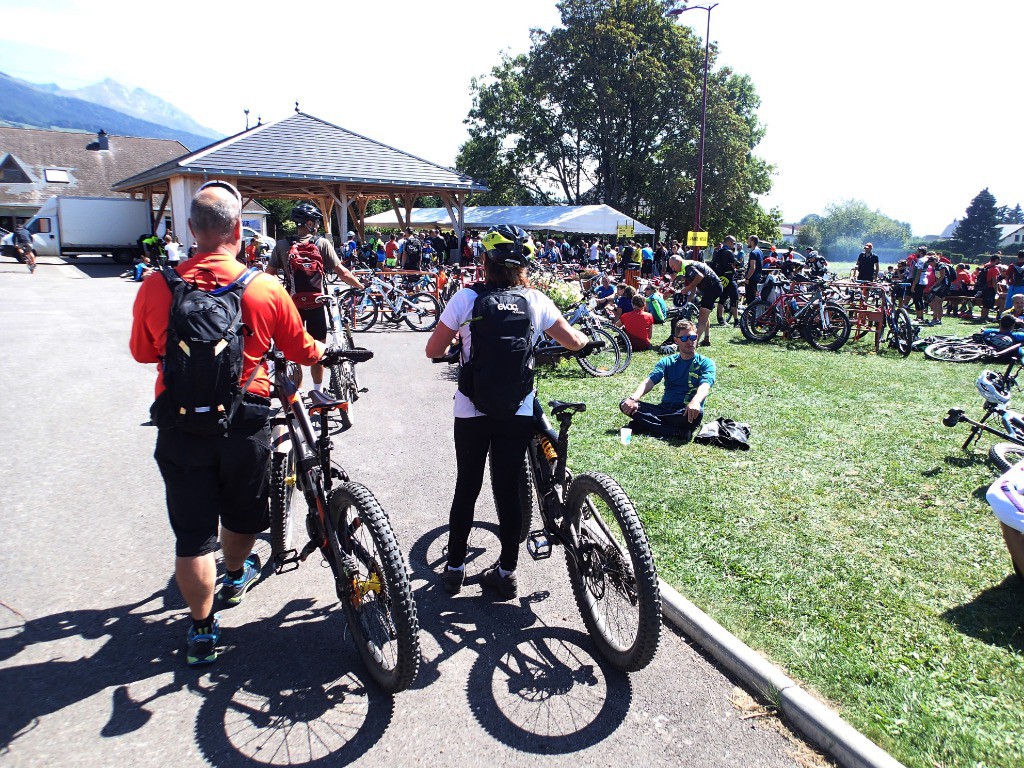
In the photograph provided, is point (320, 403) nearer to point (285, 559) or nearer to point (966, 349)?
point (285, 559)

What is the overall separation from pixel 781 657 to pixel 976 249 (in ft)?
299

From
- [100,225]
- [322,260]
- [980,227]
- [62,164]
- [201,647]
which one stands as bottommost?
[201,647]

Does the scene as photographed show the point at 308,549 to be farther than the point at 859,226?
No

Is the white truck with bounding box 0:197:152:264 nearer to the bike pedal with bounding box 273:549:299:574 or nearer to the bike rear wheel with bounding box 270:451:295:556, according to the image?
the bike rear wheel with bounding box 270:451:295:556

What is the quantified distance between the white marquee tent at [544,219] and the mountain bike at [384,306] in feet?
56.2

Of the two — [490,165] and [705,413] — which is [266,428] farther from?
[490,165]

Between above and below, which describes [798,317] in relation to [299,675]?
above

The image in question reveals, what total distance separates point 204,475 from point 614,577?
181 cm

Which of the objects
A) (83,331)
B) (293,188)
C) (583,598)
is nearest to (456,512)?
(583,598)

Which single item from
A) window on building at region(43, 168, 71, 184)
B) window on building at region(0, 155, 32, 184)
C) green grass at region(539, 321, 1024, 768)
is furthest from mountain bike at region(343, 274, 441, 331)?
window on building at region(0, 155, 32, 184)

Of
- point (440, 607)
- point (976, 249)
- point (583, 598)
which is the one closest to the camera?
point (583, 598)

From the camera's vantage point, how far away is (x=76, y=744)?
99.8 inches

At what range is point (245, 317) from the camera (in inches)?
111

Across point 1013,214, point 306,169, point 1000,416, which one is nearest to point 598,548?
point 1000,416
